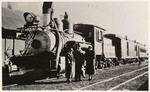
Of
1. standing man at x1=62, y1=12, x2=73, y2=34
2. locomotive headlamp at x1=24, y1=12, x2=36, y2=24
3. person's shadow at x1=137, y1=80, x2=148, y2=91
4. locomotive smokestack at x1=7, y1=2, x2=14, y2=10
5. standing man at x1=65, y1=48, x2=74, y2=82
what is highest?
locomotive smokestack at x1=7, y1=2, x2=14, y2=10

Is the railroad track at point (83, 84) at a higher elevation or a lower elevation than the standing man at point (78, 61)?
lower

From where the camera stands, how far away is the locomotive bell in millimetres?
5771

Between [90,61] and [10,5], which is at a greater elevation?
[10,5]

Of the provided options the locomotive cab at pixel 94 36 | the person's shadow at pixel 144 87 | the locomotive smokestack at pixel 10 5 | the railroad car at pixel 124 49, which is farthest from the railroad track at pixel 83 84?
the railroad car at pixel 124 49

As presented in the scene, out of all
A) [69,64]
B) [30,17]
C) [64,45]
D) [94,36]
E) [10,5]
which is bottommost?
[69,64]

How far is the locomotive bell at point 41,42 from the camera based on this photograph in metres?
5.77

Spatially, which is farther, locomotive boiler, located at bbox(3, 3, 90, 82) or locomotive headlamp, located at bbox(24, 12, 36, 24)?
locomotive headlamp, located at bbox(24, 12, 36, 24)

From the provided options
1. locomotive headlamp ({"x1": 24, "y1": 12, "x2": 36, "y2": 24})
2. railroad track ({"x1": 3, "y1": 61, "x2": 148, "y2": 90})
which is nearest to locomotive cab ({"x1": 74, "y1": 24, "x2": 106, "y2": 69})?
railroad track ({"x1": 3, "y1": 61, "x2": 148, "y2": 90})

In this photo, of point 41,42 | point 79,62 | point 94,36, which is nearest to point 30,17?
point 41,42

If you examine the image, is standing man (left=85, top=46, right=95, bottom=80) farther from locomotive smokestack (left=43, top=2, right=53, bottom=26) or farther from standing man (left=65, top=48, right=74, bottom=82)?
locomotive smokestack (left=43, top=2, right=53, bottom=26)

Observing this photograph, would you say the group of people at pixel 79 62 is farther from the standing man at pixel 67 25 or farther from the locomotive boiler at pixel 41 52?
the standing man at pixel 67 25

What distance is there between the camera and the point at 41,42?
582 cm

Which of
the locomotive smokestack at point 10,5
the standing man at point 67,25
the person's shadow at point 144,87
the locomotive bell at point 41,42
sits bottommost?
the person's shadow at point 144,87

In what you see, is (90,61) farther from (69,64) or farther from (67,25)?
(67,25)
